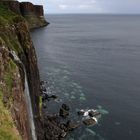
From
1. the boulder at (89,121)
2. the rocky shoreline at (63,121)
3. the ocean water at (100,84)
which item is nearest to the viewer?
the rocky shoreline at (63,121)

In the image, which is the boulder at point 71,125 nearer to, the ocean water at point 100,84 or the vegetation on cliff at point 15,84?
the ocean water at point 100,84

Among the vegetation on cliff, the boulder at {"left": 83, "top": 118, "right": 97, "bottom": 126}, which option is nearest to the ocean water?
the boulder at {"left": 83, "top": 118, "right": 97, "bottom": 126}

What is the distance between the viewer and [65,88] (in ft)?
312

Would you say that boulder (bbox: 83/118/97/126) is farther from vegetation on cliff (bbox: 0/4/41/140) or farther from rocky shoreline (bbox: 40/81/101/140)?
vegetation on cliff (bbox: 0/4/41/140)

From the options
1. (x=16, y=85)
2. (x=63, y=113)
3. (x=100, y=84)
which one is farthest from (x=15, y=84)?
(x=100, y=84)

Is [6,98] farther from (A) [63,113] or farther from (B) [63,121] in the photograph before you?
(A) [63,113]

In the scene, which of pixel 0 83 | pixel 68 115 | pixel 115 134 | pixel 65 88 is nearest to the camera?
pixel 0 83

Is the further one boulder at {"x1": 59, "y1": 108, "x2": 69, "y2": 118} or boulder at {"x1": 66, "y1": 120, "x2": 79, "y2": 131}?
boulder at {"x1": 59, "y1": 108, "x2": 69, "y2": 118}

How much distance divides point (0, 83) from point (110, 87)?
65.9 metres

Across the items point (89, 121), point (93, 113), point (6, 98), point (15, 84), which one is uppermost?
point (15, 84)

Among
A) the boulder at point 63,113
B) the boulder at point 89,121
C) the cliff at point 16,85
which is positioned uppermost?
the cliff at point 16,85

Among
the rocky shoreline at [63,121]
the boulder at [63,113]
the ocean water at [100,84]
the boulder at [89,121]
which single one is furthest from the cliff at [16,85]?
the ocean water at [100,84]

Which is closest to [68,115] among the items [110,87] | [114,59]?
[110,87]

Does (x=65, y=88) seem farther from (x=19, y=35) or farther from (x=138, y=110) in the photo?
(x=19, y=35)
